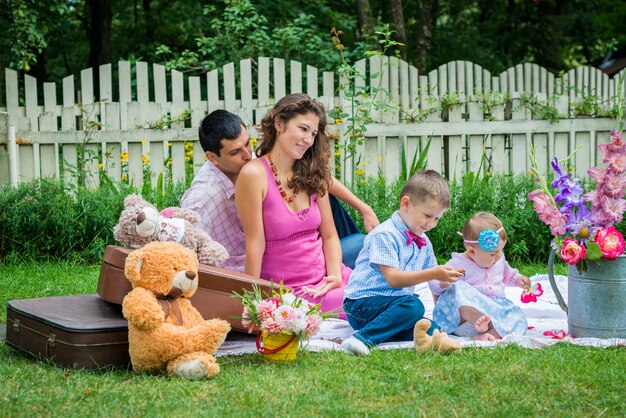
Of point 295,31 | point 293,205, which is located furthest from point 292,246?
point 295,31

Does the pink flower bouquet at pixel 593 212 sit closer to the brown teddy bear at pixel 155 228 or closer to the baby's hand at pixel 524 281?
A: the baby's hand at pixel 524 281

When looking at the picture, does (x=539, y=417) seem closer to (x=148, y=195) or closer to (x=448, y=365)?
(x=448, y=365)

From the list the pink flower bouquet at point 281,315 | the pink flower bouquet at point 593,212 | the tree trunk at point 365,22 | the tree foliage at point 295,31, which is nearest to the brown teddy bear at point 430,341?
the pink flower bouquet at point 281,315

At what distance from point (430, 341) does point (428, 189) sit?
0.72m

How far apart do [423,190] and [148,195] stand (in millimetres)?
3283

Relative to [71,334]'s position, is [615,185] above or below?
above

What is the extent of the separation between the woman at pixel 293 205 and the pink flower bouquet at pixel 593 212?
1153 millimetres

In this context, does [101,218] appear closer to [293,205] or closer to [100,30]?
[293,205]

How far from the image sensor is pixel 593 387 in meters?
3.21

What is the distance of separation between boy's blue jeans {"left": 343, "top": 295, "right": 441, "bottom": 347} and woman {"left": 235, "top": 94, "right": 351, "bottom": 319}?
0.42ft

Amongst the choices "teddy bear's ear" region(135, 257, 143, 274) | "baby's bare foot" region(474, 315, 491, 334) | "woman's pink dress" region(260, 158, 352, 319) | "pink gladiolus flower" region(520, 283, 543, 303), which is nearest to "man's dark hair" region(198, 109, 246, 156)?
"woman's pink dress" region(260, 158, 352, 319)

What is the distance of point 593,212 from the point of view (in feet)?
13.1

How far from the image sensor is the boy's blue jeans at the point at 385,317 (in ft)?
13.4

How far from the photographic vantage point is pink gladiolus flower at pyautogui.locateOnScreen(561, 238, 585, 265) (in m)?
3.89
